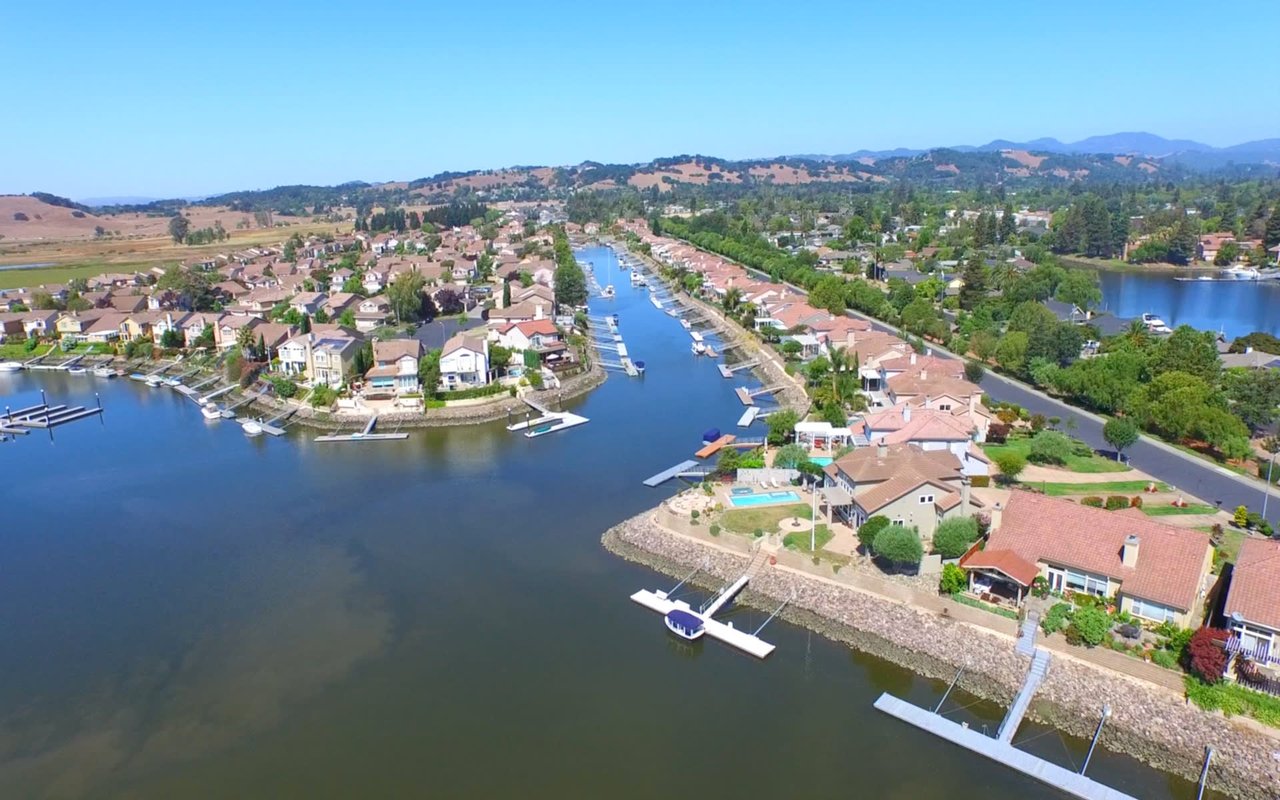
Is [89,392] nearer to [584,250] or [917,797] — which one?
[917,797]

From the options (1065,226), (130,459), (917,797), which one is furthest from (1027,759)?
(1065,226)

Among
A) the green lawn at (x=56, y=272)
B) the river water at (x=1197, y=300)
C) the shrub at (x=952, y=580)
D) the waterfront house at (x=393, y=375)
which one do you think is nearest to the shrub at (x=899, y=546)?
the shrub at (x=952, y=580)

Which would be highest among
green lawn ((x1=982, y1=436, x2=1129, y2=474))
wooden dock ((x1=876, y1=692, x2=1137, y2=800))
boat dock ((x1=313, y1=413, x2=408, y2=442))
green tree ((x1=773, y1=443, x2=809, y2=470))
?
green tree ((x1=773, y1=443, x2=809, y2=470))

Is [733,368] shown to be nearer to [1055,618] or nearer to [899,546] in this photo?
[899,546]

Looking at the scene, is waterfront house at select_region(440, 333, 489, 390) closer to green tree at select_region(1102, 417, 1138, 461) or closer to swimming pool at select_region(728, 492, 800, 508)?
swimming pool at select_region(728, 492, 800, 508)

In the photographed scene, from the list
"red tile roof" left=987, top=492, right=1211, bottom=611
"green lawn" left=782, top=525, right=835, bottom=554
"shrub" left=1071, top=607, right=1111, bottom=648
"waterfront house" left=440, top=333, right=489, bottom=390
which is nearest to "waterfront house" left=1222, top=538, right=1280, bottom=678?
"red tile roof" left=987, top=492, right=1211, bottom=611

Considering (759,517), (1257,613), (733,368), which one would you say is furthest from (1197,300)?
(1257,613)
